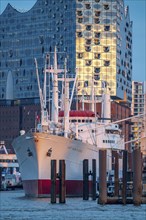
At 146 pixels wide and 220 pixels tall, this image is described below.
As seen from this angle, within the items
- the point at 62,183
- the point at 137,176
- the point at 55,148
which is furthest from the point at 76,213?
the point at 55,148

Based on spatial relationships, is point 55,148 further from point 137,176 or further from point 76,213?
point 76,213

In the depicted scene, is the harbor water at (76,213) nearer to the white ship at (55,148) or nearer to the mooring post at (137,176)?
the mooring post at (137,176)

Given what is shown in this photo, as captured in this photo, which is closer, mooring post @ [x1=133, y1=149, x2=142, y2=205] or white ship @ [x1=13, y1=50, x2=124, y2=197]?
mooring post @ [x1=133, y1=149, x2=142, y2=205]

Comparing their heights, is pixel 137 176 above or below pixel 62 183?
above

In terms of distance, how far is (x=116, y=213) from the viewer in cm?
7125

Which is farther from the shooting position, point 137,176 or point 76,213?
point 137,176

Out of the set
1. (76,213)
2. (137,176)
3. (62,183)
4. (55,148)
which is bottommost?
(76,213)

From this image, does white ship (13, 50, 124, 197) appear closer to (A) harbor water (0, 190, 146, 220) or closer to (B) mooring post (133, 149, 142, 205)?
(A) harbor water (0, 190, 146, 220)

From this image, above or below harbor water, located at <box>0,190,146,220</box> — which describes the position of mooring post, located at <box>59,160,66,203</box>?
above

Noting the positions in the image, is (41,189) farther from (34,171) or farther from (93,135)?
(93,135)

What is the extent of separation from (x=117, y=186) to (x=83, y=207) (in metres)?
10.1

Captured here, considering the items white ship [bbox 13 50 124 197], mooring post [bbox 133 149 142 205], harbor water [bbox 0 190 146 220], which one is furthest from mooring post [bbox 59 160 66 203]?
white ship [bbox 13 50 124 197]

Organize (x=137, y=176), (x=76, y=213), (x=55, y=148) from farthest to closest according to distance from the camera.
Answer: (x=55, y=148) → (x=137, y=176) → (x=76, y=213)

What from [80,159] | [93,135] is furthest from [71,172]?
[93,135]
